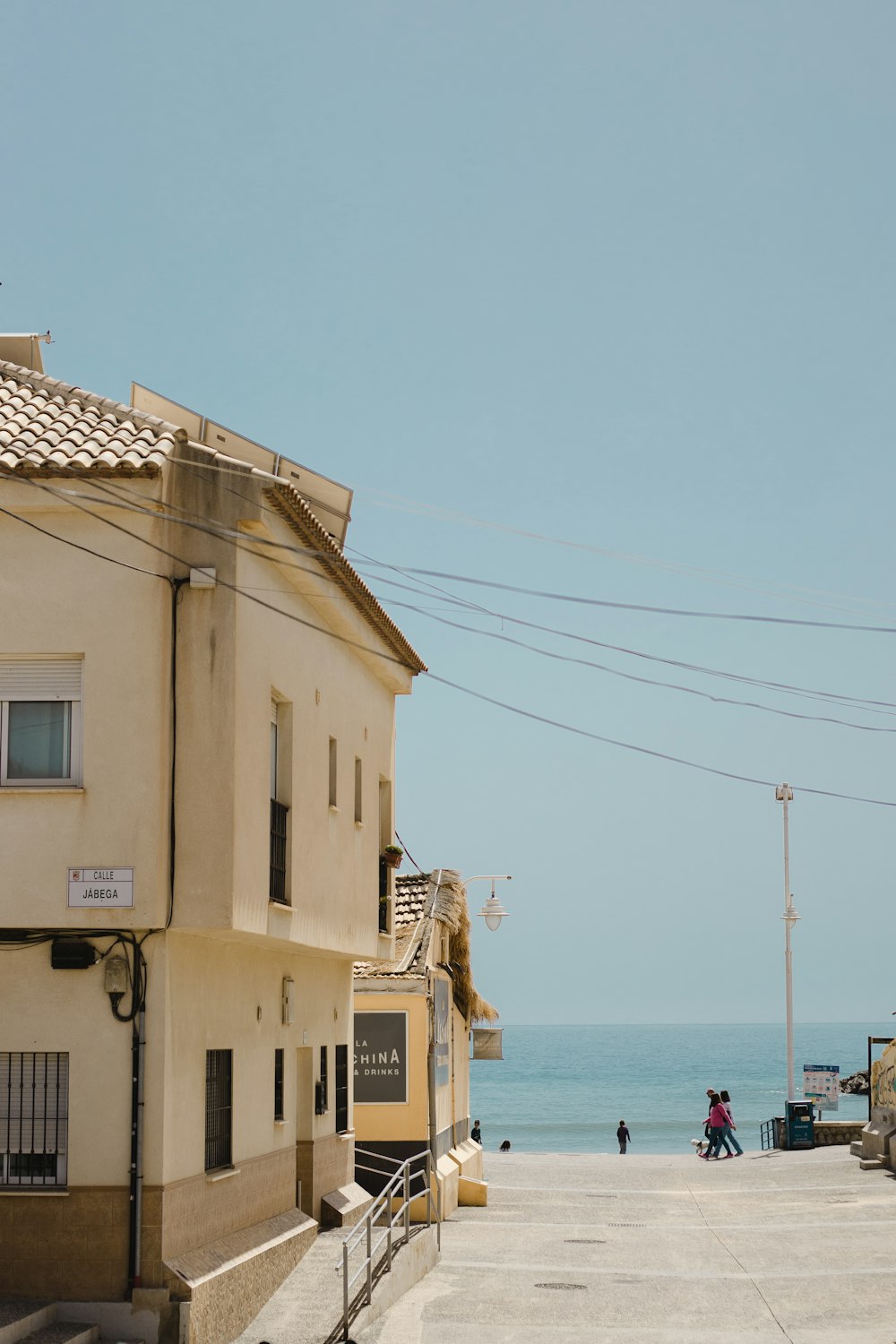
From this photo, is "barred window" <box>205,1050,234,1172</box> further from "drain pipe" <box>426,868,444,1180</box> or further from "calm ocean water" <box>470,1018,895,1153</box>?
"calm ocean water" <box>470,1018,895,1153</box>

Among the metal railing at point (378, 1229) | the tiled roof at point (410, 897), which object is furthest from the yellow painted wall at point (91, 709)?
the tiled roof at point (410, 897)

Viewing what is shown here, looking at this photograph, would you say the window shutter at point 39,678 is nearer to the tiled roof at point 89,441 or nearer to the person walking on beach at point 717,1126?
the tiled roof at point 89,441

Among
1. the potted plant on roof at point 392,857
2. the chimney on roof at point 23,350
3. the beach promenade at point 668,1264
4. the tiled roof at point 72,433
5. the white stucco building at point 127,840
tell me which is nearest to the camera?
the white stucco building at point 127,840

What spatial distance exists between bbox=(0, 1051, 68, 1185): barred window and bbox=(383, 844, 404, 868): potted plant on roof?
377 inches

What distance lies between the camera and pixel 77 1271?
44.6 ft

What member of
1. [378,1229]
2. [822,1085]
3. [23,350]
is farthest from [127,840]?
[822,1085]

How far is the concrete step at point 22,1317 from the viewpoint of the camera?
41.3ft

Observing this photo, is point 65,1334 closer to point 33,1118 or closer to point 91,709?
point 33,1118

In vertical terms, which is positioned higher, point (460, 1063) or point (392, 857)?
point (392, 857)

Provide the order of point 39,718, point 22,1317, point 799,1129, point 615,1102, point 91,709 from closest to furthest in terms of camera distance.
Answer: point 22,1317 < point 91,709 < point 39,718 < point 799,1129 < point 615,1102

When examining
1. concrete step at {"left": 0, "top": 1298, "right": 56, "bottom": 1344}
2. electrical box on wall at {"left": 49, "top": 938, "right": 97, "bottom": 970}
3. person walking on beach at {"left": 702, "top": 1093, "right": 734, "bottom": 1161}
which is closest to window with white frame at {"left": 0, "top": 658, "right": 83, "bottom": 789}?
electrical box on wall at {"left": 49, "top": 938, "right": 97, "bottom": 970}

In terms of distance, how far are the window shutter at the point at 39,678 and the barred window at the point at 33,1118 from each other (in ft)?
10.2

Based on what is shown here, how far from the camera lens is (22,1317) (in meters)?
12.9

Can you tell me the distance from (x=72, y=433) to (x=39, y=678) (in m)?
2.39
